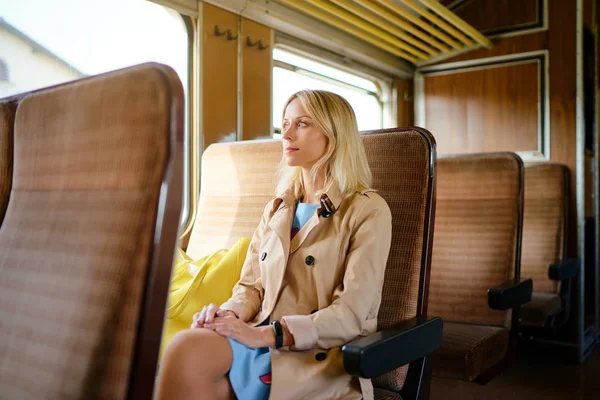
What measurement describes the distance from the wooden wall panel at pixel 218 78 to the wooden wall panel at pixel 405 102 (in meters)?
2.00

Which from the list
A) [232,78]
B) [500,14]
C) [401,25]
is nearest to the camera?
[232,78]

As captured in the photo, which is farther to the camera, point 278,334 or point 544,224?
point 544,224

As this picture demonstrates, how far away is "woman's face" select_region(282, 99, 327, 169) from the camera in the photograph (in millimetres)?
1620

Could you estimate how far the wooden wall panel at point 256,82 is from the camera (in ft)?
10.2

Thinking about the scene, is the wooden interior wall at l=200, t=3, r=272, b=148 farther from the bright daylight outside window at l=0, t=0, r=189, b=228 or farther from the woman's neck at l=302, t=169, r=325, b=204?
the woman's neck at l=302, t=169, r=325, b=204

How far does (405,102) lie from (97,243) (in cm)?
416

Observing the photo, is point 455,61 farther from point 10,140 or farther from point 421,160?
point 10,140

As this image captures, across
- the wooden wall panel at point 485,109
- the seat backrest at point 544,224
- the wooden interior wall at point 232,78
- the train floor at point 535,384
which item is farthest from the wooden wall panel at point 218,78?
the wooden wall panel at point 485,109

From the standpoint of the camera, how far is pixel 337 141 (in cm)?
162

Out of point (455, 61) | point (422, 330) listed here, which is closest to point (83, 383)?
point (422, 330)

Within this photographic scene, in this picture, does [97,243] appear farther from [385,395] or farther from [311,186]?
[385,395]

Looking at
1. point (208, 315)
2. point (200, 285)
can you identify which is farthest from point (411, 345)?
point (200, 285)

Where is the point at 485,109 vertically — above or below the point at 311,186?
above

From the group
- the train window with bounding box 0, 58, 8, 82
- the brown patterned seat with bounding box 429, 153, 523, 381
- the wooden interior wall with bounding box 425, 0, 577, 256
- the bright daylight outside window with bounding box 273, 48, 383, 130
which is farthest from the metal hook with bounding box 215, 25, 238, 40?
the wooden interior wall with bounding box 425, 0, 577, 256
